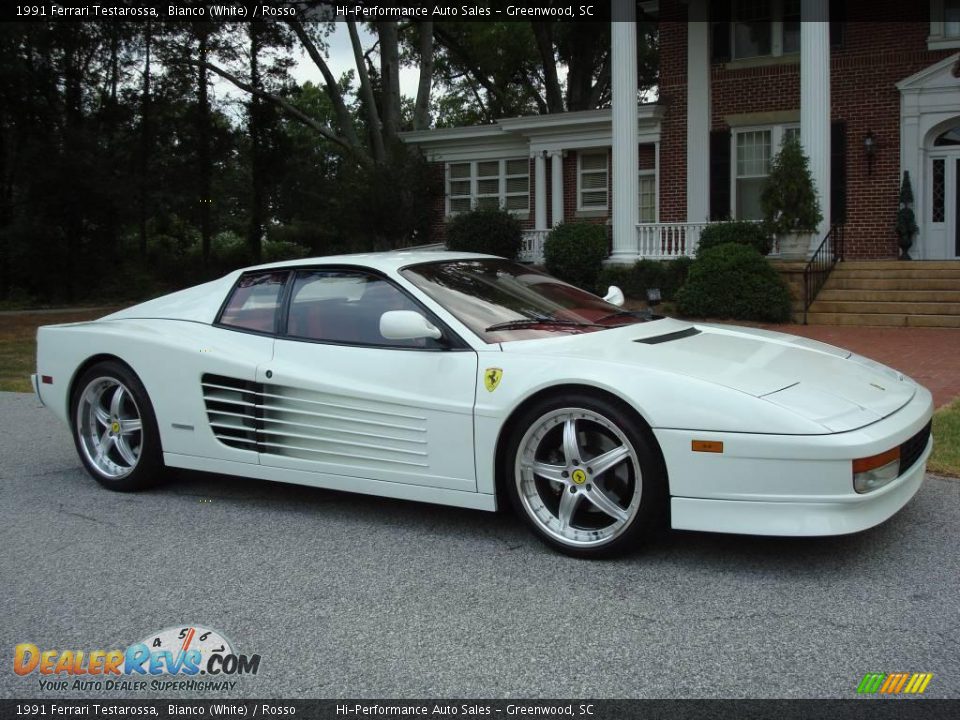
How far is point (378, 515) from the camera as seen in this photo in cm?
495

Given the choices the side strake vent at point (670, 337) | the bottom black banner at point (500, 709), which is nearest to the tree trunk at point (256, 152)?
the side strake vent at point (670, 337)

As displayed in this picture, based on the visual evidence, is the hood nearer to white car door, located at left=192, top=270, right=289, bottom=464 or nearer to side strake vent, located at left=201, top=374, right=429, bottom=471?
side strake vent, located at left=201, top=374, right=429, bottom=471

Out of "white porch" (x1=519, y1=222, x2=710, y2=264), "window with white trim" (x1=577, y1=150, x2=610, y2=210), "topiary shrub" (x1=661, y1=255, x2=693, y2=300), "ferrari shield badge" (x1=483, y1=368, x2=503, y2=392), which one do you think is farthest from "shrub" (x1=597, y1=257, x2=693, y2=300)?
"ferrari shield badge" (x1=483, y1=368, x2=503, y2=392)

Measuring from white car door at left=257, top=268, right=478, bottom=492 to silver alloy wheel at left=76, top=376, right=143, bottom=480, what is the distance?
43.3 inches

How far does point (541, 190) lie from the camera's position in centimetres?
2311

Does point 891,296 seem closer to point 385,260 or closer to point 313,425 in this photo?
point 385,260

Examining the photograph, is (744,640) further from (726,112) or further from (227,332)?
(726,112)

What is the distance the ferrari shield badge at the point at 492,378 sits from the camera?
427 cm

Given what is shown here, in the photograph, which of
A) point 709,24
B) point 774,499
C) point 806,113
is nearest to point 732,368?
point 774,499

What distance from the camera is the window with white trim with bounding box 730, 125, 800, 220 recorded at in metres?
20.0

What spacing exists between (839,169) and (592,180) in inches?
233

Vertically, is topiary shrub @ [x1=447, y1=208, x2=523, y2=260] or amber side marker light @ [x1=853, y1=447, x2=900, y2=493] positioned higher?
topiary shrub @ [x1=447, y1=208, x2=523, y2=260]

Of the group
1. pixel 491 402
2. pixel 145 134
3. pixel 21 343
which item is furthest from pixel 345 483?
pixel 145 134

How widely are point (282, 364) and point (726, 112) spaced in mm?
17390
